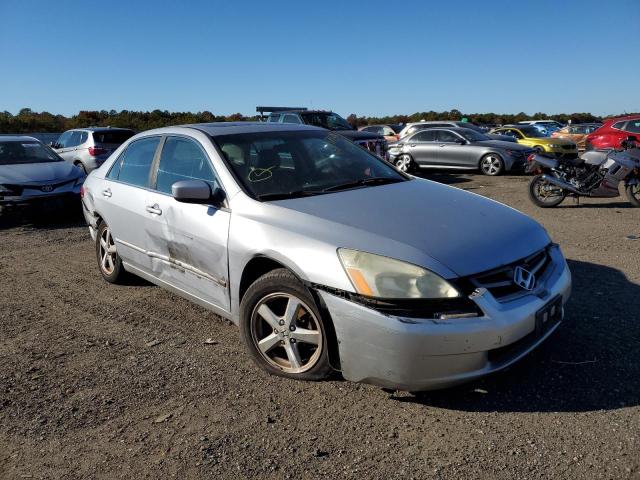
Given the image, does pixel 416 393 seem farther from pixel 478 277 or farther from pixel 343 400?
pixel 478 277

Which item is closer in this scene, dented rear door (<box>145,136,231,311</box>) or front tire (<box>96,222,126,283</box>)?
dented rear door (<box>145,136,231,311</box>)

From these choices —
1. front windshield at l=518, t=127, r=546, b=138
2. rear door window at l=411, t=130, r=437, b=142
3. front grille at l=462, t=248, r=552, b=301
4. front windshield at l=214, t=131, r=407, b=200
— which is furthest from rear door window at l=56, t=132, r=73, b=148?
front windshield at l=518, t=127, r=546, b=138

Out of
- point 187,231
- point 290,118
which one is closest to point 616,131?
point 290,118

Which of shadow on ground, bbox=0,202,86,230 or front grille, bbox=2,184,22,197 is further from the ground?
front grille, bbox=2,184,22,197

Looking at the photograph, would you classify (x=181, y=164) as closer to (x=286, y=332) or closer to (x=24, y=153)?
(x=286, y=332)

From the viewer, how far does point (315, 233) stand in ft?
10.5

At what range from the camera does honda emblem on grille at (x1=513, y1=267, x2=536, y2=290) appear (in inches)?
122

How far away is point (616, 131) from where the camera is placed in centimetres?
1706

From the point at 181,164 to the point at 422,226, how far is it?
210 centimetres

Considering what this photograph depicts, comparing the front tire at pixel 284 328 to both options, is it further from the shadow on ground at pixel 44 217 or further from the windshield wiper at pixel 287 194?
the shadow on ground at pixel 44 217

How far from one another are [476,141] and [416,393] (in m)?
13.7

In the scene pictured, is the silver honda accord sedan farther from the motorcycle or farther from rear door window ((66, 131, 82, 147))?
rear door window ((66, 131, 82, 147))

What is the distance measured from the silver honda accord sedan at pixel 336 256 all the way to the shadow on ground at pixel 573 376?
30cm

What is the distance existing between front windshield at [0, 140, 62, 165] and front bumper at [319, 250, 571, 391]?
929cm
